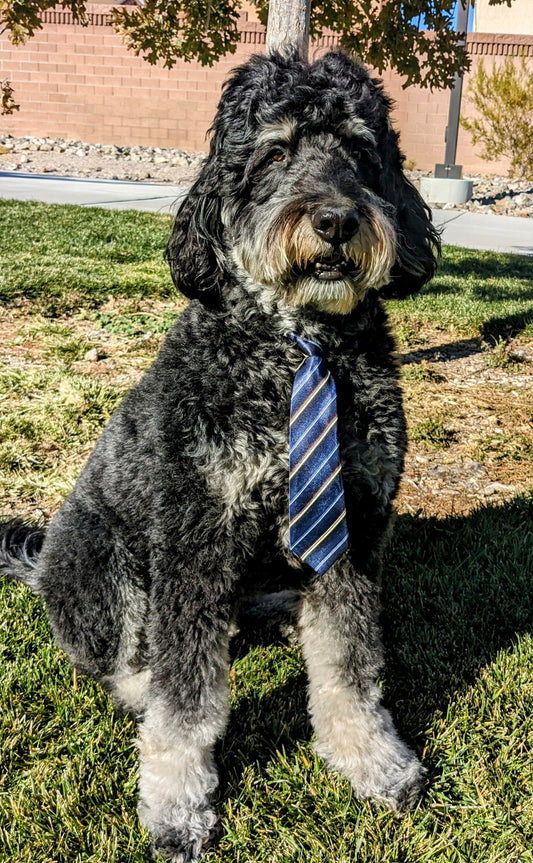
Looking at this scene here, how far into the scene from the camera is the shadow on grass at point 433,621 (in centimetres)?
268

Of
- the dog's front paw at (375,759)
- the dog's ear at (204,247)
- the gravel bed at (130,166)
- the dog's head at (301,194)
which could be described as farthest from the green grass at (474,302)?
the gravel bed at (130,166)

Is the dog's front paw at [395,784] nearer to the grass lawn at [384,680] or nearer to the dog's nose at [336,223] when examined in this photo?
the grass lawn at [384,680]

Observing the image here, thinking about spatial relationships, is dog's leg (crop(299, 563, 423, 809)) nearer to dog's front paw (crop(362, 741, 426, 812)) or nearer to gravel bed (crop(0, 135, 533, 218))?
dog's front paw (crop(362, 741, 426, 812))

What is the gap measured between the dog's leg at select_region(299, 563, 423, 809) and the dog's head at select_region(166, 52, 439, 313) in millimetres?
930

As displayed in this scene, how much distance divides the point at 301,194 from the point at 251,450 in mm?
781

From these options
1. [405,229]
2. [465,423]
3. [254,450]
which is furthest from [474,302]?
[254,450]

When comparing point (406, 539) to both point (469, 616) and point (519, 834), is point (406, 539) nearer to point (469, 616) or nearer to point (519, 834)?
point (469, 616)

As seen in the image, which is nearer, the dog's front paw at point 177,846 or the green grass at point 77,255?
the dog's front paw at point 177,846

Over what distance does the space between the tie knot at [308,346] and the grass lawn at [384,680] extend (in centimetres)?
130

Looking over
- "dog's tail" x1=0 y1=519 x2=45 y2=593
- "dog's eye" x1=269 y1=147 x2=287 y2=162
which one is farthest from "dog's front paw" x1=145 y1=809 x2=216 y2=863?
"dog's eye" x1=269 y1=147 x2=287 y2=162

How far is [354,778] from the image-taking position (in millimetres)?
2449

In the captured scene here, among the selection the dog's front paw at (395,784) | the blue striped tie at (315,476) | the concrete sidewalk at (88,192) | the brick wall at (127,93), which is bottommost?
the dog's front paw at (395,784)

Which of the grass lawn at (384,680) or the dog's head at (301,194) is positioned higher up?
the dog's head at (301,194)

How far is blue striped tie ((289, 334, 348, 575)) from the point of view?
222 cm
